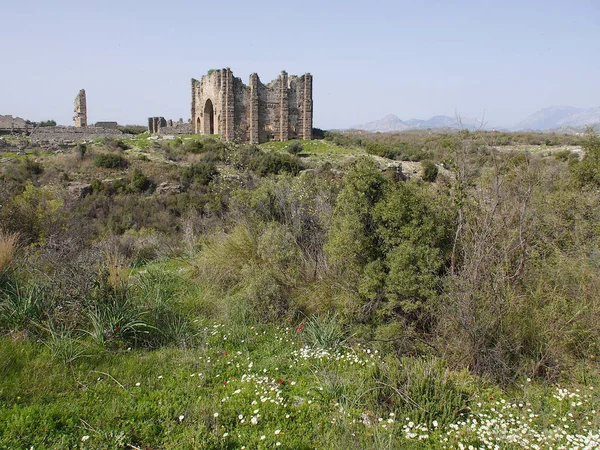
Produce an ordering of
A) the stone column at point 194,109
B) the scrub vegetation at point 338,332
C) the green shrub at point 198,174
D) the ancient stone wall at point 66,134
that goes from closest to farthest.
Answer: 1. the scrub vegetation at point 338,332
2. the green shrub at point 198,174
3. the ancient stone wall at point 66,134
4. the stone column at point 194,109

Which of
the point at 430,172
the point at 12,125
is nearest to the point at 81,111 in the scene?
the point at 12,125

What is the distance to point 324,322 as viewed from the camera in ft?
16.5

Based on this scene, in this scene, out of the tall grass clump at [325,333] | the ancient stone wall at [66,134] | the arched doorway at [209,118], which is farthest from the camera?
the arched doorway at [209,118]

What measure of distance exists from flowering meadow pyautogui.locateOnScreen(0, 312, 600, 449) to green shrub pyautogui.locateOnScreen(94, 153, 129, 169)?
20.8 metres

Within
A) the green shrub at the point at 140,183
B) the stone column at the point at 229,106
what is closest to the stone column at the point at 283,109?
the stone column at the point at 229,106

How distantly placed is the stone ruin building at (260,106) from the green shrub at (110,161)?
7.40 m

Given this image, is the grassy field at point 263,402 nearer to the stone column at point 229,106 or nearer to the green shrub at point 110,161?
the green shrub at point 110,161

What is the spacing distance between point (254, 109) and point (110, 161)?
10267mm

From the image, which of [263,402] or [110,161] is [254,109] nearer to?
[110,161]

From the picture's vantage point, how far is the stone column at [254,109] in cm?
2948

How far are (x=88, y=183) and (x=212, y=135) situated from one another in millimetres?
A: 12222

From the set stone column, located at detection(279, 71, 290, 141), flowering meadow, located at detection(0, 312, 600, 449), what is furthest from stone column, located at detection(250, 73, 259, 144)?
flowering meadow, located at detection(0, 312, 600, 449)

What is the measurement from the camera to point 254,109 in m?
29.6

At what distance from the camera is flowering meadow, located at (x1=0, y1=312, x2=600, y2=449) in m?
3.12
